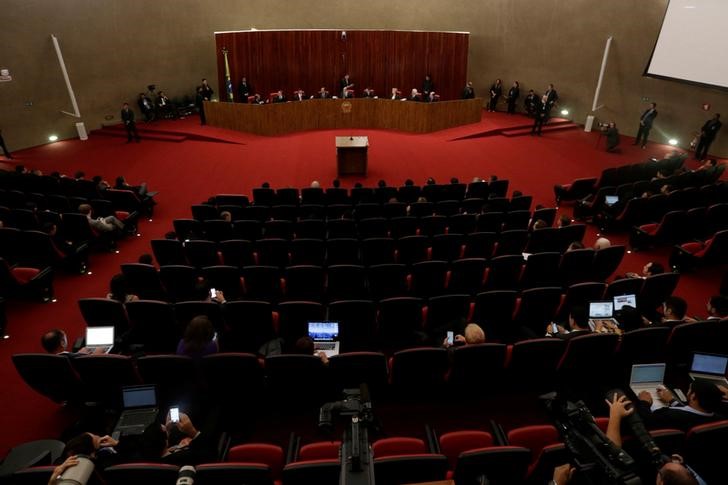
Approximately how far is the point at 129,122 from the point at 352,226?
10204 mm

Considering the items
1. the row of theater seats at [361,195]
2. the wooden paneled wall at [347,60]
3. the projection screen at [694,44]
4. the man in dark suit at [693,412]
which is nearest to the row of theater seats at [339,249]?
the row of theater seats at [361,195]

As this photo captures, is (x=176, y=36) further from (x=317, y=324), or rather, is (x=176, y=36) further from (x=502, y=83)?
(x=317, y=324)

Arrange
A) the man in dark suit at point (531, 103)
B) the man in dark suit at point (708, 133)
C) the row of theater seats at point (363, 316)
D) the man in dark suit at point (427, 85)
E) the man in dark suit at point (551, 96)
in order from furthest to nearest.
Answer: the man in dark suit at point (427, 85) → the man in dark suit at point (531, 103) → the man in dark suit at point (551, 96) → the man in dark suit at point (708, 133) → the row of theater seats at point (363, 316)

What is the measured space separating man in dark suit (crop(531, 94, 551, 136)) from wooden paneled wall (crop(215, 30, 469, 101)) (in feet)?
11.1

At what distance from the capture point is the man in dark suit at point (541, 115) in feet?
47.6

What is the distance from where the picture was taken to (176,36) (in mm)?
15703

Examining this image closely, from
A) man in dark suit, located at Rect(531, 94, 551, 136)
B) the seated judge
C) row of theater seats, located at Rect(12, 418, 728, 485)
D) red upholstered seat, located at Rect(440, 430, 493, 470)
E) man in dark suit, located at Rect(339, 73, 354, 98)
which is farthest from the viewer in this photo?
man in dark suit, located at Rect(339, 73, 354, 98)

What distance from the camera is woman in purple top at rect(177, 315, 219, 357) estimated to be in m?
4.21

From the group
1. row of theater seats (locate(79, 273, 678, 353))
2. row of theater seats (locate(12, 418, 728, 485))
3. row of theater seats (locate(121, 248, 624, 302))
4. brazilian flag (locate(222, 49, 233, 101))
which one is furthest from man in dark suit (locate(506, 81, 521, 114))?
row of theater seats (locate(12, 418, 728, 485))

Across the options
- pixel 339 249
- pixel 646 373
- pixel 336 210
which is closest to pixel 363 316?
pixel 339 249

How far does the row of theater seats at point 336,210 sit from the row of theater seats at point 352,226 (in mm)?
396

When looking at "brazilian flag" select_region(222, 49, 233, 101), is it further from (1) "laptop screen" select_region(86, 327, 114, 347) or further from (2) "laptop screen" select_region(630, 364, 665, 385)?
(2) "laptop screen" select_region(630, 364, 665, 385)

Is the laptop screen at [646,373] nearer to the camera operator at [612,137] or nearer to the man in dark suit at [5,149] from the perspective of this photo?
the camera operator at [612,137]

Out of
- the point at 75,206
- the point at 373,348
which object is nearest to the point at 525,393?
the point at 373,348
